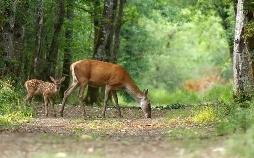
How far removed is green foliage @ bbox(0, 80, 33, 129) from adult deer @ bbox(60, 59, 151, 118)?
1.90 m

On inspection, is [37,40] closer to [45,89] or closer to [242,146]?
[45,89]

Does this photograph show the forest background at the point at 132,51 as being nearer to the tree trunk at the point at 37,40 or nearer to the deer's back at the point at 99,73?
the tree trunk at the point at 37,40

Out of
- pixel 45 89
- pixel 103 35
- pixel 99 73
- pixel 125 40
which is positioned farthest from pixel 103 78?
pixel 125 40

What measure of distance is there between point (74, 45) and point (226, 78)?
2293 cm

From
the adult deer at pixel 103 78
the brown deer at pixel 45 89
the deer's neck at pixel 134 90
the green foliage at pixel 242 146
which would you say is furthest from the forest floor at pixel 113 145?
the deer's neck at pixel 134 90

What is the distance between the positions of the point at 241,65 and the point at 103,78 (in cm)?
489

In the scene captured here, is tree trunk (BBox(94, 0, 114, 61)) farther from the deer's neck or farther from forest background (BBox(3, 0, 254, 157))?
the deer's neck

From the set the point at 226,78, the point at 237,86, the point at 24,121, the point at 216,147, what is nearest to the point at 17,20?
the point at 24,121

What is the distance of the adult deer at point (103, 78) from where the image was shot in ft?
59.6

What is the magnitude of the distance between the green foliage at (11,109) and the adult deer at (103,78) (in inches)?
74.7

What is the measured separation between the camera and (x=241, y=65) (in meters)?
15.1

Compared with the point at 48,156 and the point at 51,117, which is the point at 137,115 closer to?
the point at 51,117

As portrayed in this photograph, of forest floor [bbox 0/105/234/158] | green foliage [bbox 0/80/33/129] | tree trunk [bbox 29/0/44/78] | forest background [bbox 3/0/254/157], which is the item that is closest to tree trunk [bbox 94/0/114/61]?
forest background [bbox 3/0/254/157]

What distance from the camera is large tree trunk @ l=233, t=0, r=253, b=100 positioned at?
15047mm
